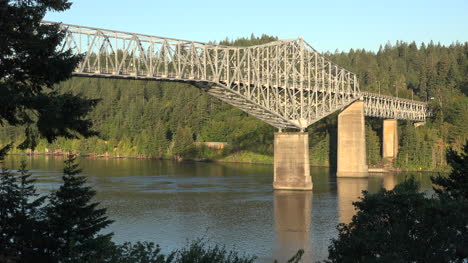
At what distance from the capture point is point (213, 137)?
146 meters

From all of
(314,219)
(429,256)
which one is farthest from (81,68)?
(429,256)

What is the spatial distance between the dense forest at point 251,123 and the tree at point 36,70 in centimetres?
9788

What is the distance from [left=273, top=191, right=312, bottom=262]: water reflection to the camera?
40.4 meters

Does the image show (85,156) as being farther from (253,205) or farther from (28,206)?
(28,206)

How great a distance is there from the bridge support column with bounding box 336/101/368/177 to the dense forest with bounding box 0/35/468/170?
13.3m

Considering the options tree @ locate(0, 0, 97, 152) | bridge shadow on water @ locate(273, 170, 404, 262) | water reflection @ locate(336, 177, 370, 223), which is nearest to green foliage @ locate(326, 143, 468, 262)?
tree @ locate(0, 0, 97, 152)

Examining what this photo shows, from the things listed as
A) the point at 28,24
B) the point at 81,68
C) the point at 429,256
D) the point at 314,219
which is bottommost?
the point at 314,219

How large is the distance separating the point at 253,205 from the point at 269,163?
225 ft

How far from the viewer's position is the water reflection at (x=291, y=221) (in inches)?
1590

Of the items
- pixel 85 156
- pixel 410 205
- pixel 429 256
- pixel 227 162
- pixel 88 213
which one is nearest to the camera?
pixel 429 256

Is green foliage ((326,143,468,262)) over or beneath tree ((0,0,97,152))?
beneath

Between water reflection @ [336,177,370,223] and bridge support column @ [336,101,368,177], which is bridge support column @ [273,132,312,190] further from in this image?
bridge support column @ [336,101,368,177]

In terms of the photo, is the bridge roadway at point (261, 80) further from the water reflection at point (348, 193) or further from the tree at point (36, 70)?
the tree at point (36, 70)

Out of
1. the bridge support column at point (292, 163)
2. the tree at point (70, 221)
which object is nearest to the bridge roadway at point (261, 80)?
the bridge support column at point (292, 163)
